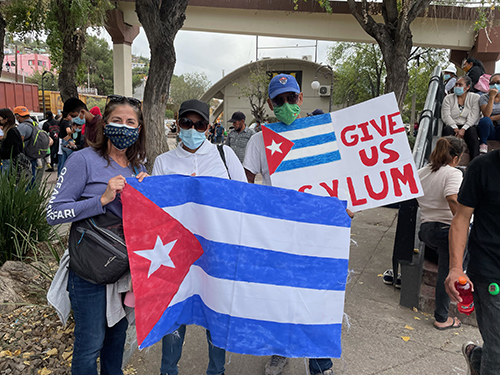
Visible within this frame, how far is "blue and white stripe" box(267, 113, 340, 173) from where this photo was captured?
3.06 meters

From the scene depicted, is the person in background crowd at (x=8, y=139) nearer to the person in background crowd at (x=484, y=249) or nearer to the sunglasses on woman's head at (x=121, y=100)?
the sunglasses on woman's head at (x=121, y=100)

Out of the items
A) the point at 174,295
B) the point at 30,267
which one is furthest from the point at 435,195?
the point at 30,267

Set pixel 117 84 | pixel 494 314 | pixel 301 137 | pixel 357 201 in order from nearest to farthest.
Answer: pixel 494 314, pixel 357 201, pixel 301 137, pixel 117 84

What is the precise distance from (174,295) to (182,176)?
2.39 feet

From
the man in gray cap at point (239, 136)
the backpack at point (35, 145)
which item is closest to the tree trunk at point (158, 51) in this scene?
the man in gray cap at point (239, 136)

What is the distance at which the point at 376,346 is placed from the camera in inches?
136

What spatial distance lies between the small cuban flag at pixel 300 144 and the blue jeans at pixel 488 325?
1365 mm

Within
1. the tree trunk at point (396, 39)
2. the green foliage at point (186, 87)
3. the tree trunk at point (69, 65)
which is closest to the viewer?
the tree trunk at point (69, 65)

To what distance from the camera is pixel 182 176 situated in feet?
7.73

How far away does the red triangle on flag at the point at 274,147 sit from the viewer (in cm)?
304

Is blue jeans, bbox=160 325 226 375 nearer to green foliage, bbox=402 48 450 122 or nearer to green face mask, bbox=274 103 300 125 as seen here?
green face mask, bbox=274 103 300 125

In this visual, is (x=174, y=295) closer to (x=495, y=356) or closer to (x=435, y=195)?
(x=495, y=356)

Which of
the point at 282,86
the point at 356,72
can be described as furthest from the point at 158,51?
the point at 356,72

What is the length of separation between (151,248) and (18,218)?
2859mm
